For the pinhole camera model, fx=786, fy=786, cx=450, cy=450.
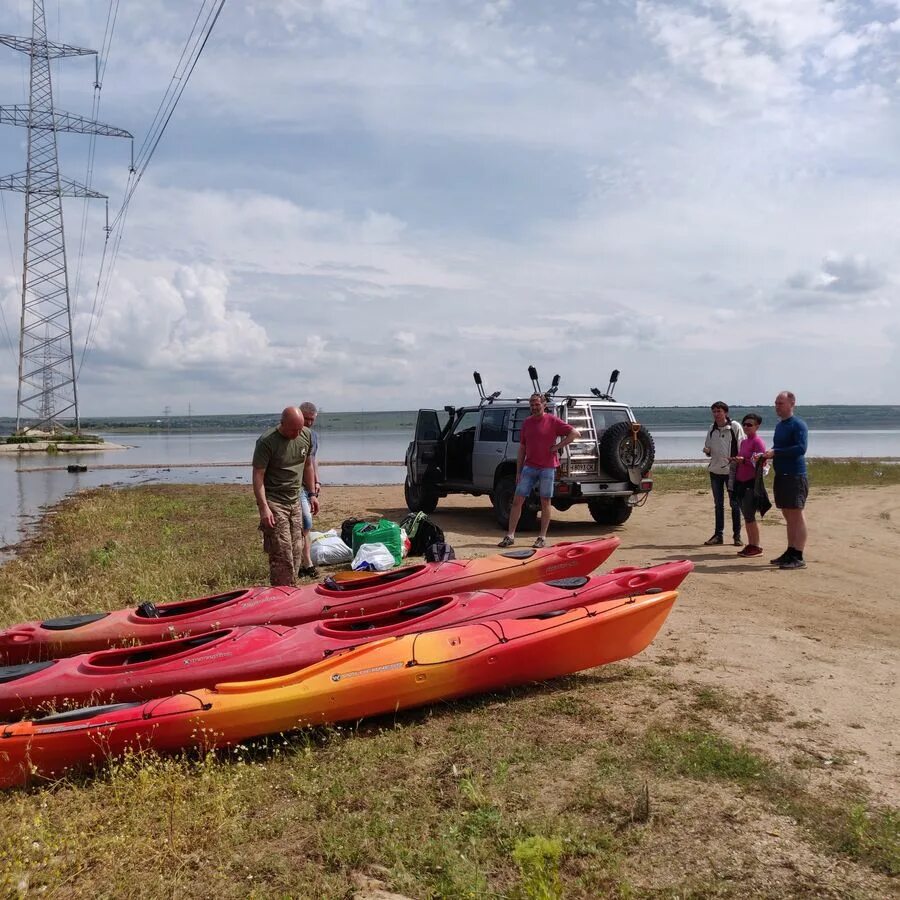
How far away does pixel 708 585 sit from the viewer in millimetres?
8070

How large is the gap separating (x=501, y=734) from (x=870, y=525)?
32.1 ft

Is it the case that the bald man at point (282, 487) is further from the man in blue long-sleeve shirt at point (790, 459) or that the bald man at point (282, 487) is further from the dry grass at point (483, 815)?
the man in blue long-sleeve shirt at point (790, 459)

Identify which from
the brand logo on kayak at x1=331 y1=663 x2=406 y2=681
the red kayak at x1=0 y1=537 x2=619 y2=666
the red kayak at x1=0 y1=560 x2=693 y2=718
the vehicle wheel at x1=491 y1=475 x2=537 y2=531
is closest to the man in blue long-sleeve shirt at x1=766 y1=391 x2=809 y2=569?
the red kayak at x1=0 y1=537 x2=619 y2=666

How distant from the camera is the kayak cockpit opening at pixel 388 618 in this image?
18.3ft

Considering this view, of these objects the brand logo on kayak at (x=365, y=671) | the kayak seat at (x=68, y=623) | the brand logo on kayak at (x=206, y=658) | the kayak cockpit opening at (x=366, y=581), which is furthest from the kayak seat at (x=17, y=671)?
the kayak cockpit opening at (x=366, y=581)

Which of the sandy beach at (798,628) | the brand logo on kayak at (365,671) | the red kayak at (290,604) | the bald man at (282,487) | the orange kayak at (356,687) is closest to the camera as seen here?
the orange kayak at (356,687)

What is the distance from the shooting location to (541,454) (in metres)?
9.93

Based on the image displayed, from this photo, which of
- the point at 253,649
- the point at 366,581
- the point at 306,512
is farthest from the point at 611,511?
the point at 253,649

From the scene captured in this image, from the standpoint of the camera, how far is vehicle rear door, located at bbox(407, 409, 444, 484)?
1294 cm

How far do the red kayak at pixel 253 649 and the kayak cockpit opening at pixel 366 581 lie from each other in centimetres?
89

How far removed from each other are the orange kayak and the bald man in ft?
8.31

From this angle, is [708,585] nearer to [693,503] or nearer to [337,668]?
[337,668]

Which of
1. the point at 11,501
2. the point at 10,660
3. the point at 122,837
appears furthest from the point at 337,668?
the point at 11,501

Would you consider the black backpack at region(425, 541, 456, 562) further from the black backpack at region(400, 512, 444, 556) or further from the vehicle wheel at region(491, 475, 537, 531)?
the vehicle wheel at region(491, 475, 537, 531)
